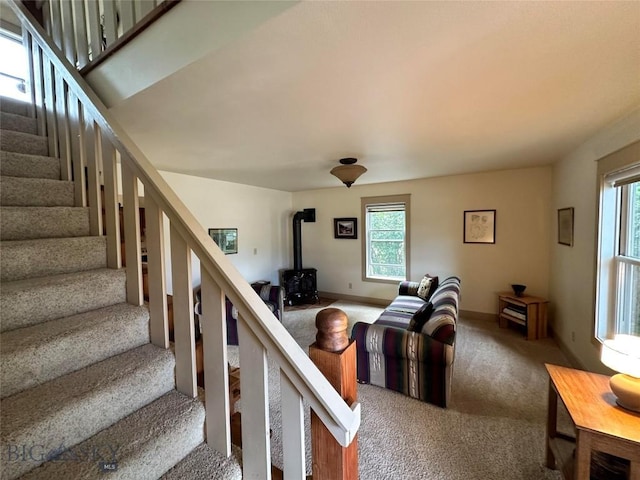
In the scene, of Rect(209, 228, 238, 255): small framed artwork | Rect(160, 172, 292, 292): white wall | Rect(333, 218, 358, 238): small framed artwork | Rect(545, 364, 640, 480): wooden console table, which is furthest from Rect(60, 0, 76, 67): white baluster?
Rect(333, 218, 358, 238): small framed artwork

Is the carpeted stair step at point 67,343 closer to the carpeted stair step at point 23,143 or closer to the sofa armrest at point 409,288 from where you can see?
the carpeted stair step at point 23,143

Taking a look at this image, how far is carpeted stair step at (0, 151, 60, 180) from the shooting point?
1.54 metres

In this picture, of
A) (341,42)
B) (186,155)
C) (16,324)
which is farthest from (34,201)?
(341,42)

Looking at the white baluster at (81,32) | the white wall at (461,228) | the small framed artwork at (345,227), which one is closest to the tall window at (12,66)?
the white baluster at (81,32)

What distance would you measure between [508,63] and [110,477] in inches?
89.2

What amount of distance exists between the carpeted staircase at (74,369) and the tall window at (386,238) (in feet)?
14.0

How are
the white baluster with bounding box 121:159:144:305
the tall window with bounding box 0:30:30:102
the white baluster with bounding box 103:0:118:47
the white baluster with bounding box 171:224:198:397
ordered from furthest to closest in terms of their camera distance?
the tall window with bounding box 0:30:30:102 → the white baluster with bounding box 103:0:118:47 → the white baluster with bounding box 121:159:144:305 → the white baluster with bounding box 171:224:198:397

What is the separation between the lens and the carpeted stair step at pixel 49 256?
1.20m

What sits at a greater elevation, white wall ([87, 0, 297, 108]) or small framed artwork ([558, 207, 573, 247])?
white wall ([87, 0, 297, 108])

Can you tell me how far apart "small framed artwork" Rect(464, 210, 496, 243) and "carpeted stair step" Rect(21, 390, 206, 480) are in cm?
437

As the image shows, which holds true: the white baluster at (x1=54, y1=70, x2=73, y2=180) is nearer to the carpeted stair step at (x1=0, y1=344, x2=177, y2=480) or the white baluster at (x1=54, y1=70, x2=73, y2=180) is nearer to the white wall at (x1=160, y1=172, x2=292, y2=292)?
the carpeted stair step at (x1=0, y1=344, x2=177, y2=480)

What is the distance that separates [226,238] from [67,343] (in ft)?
11.4

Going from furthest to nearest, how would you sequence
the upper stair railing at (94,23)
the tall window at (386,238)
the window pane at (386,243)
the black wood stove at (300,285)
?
the black wood stove at (300,285), the window pane at (386,243), the tall window at (386,238), the upper stair railing at (94,23)

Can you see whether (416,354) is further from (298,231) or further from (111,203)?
(298,231)
